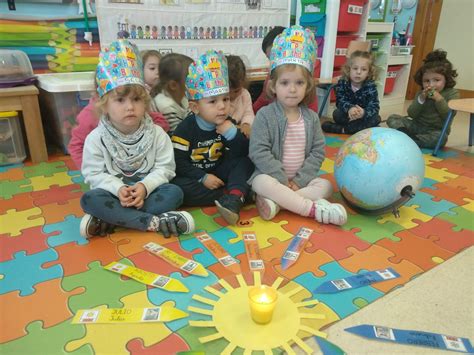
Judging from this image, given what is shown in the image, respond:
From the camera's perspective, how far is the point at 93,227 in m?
1.48

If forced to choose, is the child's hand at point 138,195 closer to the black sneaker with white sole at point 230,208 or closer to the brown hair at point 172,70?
the black sneaker with white sole at point 230,208

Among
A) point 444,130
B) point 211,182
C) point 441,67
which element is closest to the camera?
point 211,182

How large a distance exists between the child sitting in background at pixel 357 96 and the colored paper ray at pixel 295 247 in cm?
172

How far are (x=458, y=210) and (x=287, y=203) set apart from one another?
2.80 feet

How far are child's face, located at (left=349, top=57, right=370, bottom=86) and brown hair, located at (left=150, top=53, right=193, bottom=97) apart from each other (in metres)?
1.51

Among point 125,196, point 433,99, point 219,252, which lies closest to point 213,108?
point 125,196

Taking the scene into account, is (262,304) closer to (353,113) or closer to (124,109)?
(124,109)

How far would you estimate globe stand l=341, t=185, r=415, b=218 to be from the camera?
1.56m

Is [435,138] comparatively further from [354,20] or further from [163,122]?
[163,122]

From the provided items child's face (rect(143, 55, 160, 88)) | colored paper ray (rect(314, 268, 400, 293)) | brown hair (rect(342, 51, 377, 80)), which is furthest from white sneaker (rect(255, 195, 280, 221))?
brown hair (rect(342, 51, 377, 80))

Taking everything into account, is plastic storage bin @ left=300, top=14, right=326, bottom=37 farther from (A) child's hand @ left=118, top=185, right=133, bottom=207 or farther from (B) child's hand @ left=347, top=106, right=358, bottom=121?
(A) child's hand @ left=118, top=185, right=133, bottom=207

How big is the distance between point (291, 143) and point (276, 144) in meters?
0.08

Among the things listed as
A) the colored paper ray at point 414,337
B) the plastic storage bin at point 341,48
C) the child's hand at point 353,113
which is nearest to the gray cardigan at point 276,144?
the colored paper ray at point 414,337

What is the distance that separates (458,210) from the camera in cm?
178
